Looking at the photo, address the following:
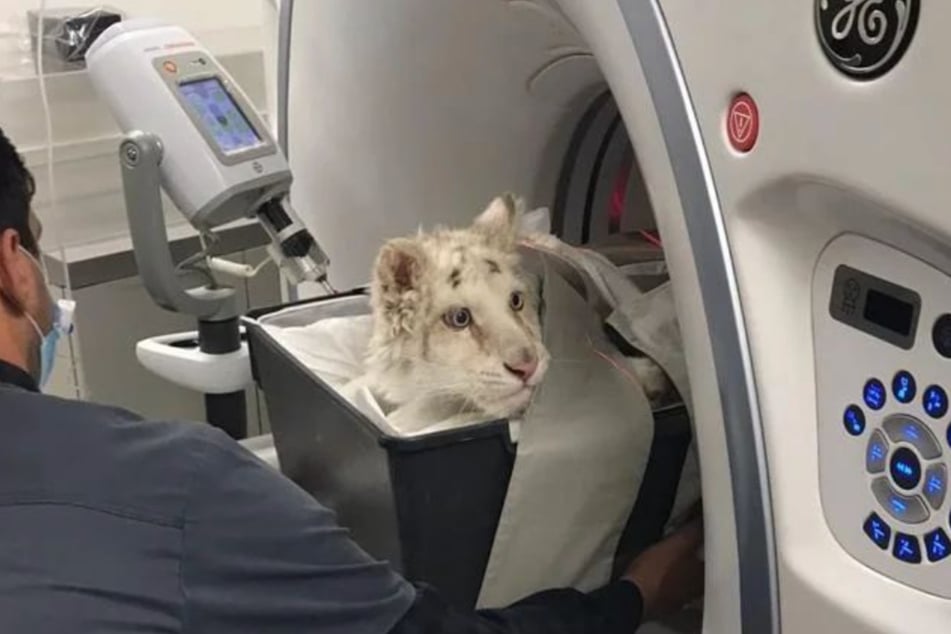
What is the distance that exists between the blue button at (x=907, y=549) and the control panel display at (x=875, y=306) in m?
0.10

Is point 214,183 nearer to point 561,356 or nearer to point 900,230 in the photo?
point 561,356

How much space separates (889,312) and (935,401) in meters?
0.05

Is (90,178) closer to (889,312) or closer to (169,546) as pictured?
(169,546)

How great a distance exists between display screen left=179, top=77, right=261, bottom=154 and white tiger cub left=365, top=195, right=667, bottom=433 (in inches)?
12.1

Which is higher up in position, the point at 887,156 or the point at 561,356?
the point at 887,156

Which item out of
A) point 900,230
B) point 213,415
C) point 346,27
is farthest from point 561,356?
point 213,415

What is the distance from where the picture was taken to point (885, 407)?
621 mm

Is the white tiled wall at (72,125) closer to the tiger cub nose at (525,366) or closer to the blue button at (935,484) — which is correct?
the tiger cub nose at (525,366)

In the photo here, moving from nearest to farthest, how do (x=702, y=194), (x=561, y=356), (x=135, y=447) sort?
(x=702, y=194), (x=135, y=447), (x=561, y=356)

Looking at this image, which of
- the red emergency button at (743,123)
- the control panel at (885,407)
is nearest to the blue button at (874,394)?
the control panel at (885,407)

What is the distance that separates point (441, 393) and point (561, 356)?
98 millimetres

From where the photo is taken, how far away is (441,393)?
959mm

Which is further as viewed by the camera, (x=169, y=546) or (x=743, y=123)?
(x=169, y=546)

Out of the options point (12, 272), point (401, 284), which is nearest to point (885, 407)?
point (401, 284)
